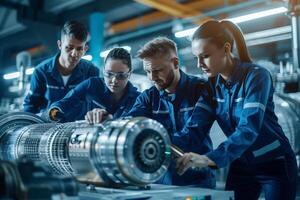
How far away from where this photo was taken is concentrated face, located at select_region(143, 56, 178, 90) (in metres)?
1.63

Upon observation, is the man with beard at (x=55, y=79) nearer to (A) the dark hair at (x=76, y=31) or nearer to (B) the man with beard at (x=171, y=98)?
(A) the dark hair at (x=76, y=31)

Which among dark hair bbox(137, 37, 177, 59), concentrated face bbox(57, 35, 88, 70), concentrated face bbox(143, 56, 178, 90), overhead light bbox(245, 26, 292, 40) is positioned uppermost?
overhead light bbox(245, 26, 292, 40)

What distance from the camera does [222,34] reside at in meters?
1.48

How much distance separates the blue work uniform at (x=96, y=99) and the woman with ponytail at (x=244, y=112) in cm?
48

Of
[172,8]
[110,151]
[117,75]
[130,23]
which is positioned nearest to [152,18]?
[130,23]

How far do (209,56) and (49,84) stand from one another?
1.18 metres

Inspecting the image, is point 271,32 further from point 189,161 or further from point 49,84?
point 189,161

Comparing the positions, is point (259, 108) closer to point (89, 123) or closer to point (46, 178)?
point (89, 123)

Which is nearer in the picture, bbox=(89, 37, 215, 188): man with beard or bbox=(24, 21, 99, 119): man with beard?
bbox=(89, 37, 215, 188): man with beard

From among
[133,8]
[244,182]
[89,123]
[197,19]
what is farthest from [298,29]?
[133,8]

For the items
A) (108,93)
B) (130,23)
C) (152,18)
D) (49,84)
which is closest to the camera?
(108,93)

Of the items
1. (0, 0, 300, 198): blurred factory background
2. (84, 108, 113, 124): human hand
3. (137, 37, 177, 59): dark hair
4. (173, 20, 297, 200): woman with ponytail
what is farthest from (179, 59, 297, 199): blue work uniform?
(0, 0, 300, 198): blurred factory background

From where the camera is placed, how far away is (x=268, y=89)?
55.3 inches

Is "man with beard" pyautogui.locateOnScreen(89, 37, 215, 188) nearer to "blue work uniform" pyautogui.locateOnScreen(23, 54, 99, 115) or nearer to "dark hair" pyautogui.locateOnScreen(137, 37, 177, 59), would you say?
"dark hair" pyautogui.locateOnScreen(137, 37, 177, 59)
